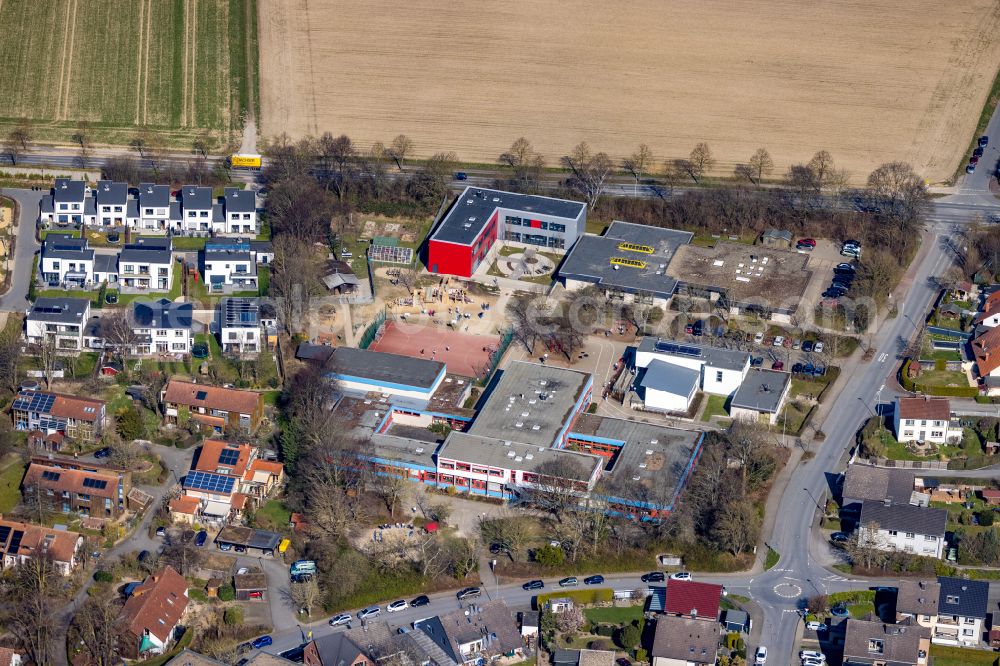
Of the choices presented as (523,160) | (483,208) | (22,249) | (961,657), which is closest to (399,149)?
(523,160)

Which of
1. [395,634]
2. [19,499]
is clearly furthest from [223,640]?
[19,499]

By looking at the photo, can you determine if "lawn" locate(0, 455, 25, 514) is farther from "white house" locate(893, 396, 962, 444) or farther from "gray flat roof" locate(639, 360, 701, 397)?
"white house" locate(893, 396, 962, 444)

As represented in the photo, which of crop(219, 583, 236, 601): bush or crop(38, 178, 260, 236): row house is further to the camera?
crop(38, 178, 260, 236): row house

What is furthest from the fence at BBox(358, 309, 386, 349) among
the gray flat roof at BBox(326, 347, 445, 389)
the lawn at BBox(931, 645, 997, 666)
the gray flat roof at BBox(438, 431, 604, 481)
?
the lawn at BBox(931, 645, 997, 666)

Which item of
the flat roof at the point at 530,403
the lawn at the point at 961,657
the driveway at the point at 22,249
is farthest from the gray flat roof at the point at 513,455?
the driveway at the point at 22,249

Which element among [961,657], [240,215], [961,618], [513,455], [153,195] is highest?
[153,195]

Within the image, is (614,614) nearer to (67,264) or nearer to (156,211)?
(67,264)

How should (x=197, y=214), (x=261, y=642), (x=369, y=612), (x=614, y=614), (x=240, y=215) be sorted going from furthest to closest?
(x=197, y=214) < (x=240, y=215) < (x=614, y=614) < (x=369, y=612) < (x=261, y=642)
